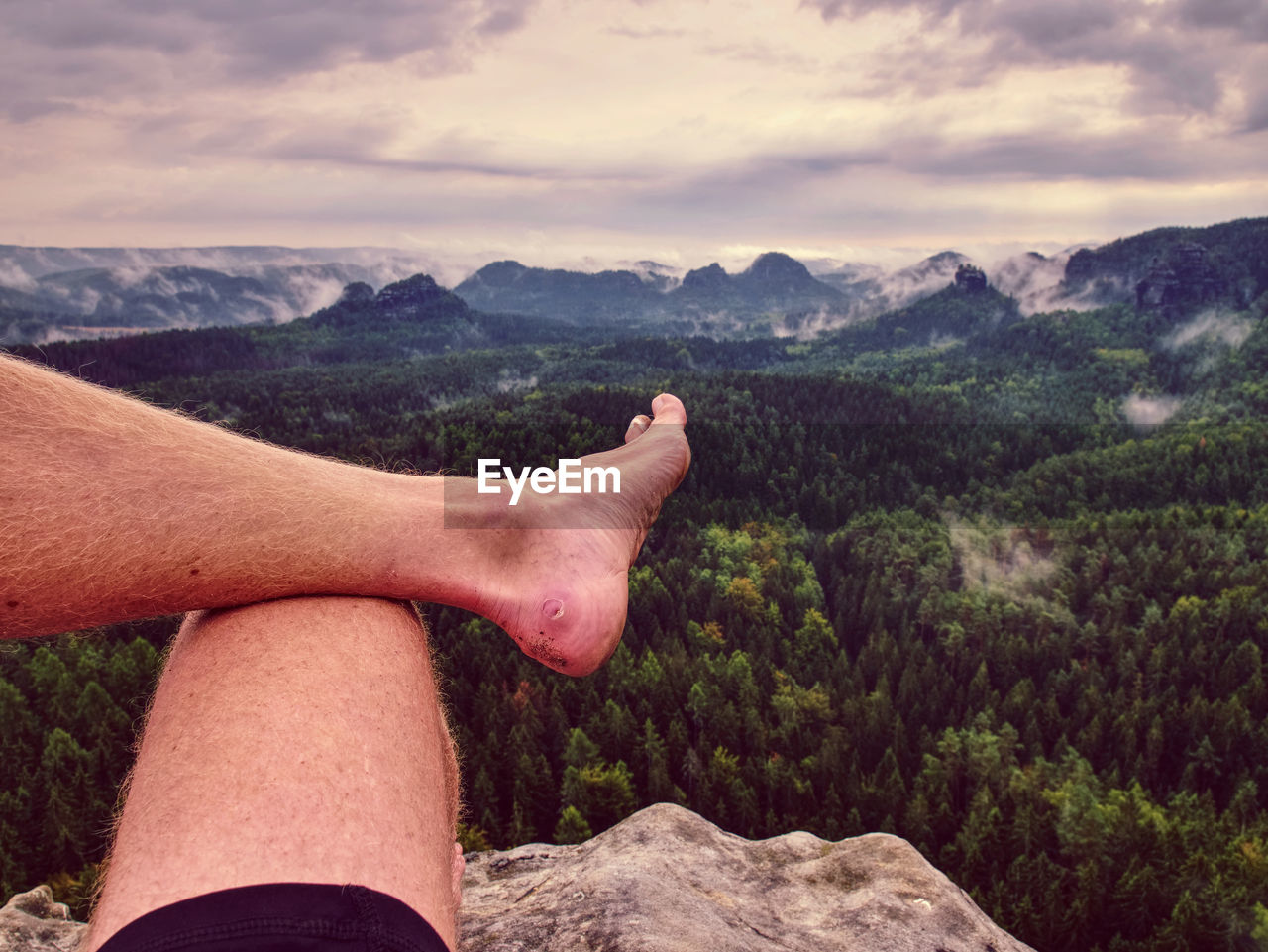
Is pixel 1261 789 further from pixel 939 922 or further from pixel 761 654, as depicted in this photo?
pixel 939 922

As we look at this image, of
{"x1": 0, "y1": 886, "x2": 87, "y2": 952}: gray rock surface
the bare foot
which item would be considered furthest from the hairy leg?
{"x1": 0, "y1": 886, "x2": 87, "y2": 952}: gray rock surface

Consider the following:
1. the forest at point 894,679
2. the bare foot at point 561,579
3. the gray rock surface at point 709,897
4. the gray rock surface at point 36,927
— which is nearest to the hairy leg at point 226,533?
the bare foot at point 561,579

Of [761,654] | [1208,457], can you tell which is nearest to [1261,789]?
[761,654]

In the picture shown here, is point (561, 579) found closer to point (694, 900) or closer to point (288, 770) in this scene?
point (288, 770)

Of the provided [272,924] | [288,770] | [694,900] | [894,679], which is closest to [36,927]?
[694,900]

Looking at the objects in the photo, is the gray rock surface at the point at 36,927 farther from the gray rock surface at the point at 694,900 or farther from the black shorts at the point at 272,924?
the black shorts at the point at 272,924

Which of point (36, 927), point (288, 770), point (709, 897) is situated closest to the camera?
point (288, 770)
